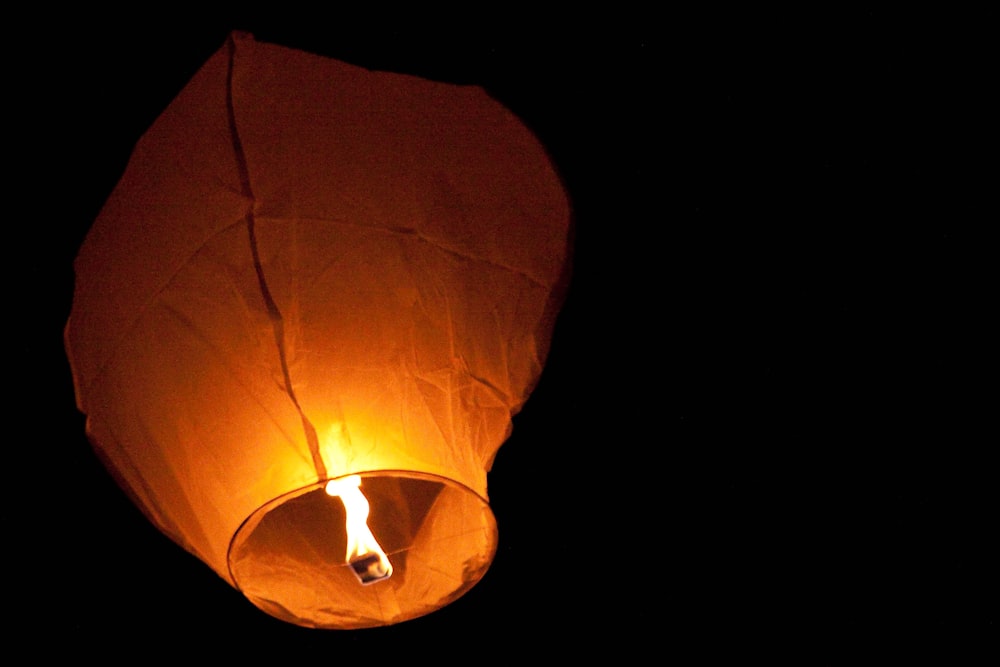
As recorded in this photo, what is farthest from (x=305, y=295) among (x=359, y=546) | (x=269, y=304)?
(x=359, y=546)

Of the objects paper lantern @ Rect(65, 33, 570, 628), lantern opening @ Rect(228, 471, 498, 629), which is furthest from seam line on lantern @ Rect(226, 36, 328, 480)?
lantern opening @ Rect(228, 471, 498, 629)

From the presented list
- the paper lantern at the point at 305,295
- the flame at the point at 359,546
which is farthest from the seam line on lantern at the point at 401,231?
the flame at the point at 359,546

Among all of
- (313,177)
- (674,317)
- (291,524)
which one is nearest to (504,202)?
(313,177)

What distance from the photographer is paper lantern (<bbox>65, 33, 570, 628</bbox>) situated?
4.72ft

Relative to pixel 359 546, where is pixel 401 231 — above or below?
above

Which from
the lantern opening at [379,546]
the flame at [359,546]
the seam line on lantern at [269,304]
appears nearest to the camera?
the seam line on lantern at [269,304]

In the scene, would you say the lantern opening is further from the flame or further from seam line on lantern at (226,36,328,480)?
seam line on lantern at (226,36,328,480)

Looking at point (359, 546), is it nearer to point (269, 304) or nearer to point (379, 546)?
point (379, 546)

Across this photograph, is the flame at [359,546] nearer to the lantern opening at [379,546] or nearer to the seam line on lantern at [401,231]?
the lantern opening at [379,546]

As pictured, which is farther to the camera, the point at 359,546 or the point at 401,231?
the point at 359,546

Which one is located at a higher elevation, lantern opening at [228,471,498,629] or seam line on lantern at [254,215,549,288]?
seam line on lantern at [254,215,549,288]

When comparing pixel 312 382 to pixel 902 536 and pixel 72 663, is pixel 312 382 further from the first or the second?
pixel 902 536

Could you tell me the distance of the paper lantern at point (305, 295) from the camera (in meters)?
1.44

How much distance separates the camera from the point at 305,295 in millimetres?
1432
